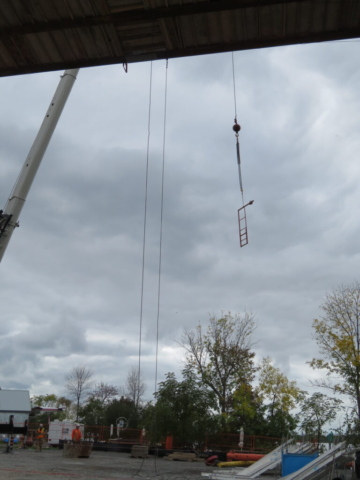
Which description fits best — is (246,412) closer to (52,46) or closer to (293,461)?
(293,461)

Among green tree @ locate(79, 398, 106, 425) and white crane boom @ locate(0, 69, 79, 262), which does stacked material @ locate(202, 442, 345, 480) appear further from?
green tree @ locate(79, 398, 106, 425)

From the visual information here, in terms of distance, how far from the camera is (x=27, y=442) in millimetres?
29844

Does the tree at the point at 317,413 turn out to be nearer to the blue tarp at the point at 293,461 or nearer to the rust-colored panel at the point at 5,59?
the blue tarp at the point at 293,461

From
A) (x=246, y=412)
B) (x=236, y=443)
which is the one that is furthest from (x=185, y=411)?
(x=246, y=412)

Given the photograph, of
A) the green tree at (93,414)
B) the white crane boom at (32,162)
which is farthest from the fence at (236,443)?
the green tree at (93,414)

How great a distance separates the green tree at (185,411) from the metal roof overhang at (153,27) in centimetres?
2480

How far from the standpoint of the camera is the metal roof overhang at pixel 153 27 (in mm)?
6973

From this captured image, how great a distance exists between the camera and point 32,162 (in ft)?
52.1

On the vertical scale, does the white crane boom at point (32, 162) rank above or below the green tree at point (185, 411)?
above

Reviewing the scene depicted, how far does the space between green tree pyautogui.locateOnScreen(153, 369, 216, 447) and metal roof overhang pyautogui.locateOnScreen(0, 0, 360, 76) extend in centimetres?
2480

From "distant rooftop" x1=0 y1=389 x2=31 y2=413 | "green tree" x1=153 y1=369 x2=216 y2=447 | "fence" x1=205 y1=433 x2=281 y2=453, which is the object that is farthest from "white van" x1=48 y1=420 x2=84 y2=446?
"distant rooftop" x1=0 y1=389 x2=31 y2=413

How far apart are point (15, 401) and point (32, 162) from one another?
3280cm

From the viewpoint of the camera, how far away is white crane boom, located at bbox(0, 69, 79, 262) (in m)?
14.7

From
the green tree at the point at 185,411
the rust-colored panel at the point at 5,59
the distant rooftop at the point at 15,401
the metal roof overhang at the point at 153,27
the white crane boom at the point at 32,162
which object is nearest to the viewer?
the metal roof overhang at the point at 153,27
